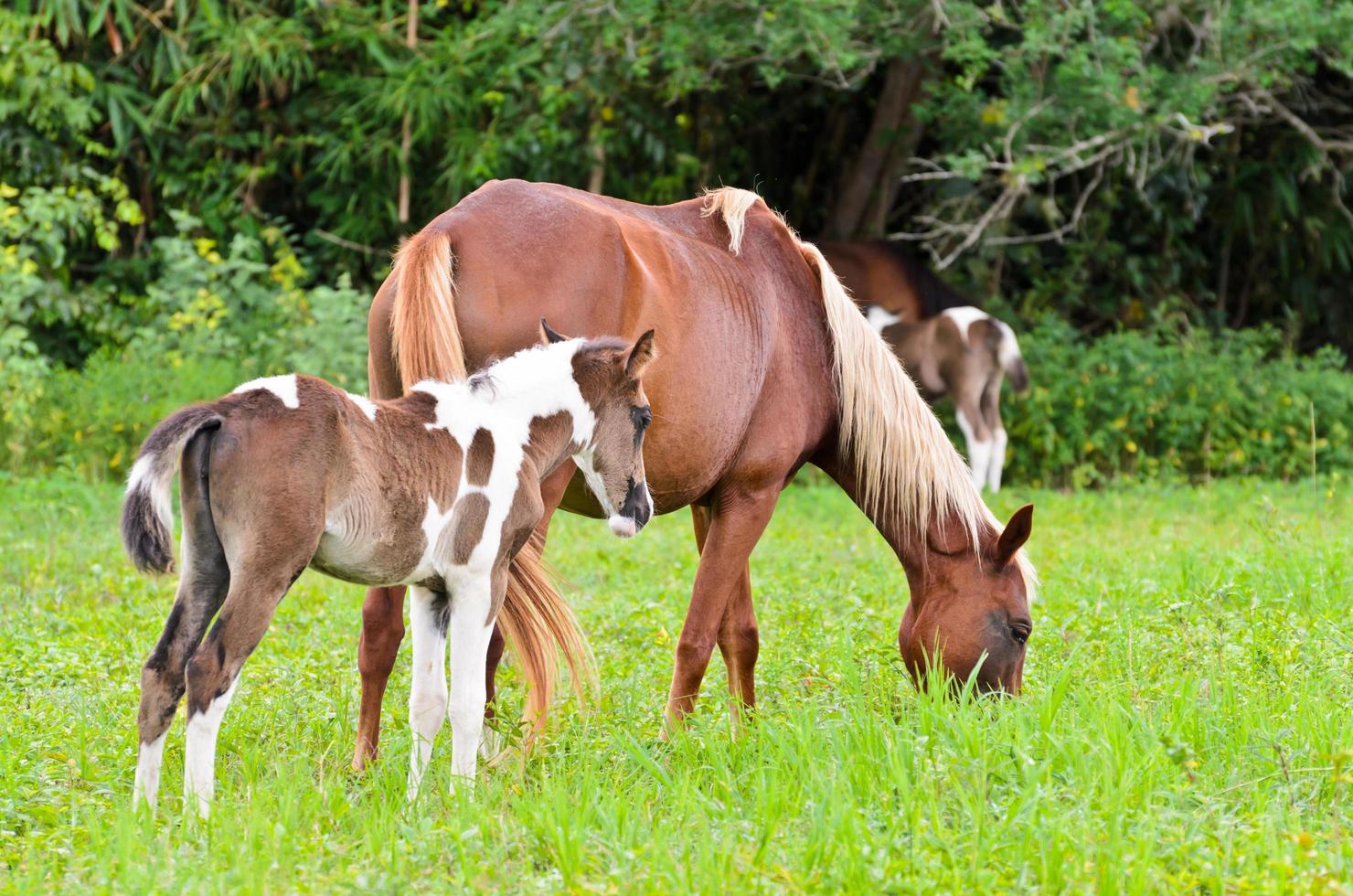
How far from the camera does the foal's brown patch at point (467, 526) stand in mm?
3586

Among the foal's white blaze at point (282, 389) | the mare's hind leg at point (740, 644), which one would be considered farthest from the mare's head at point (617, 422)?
the mare's hind leg at point (740, 644)

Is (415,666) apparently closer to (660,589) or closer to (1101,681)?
(1101,681)

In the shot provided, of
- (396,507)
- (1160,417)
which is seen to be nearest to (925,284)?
(1160,417)

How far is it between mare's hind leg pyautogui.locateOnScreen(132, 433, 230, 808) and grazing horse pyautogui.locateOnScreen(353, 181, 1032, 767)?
0.78m

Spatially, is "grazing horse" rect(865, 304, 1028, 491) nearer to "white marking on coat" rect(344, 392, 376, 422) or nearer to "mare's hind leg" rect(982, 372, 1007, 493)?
"mare's hind leg" rect(982, 372, 1007, 493)

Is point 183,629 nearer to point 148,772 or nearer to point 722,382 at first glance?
point 148,772

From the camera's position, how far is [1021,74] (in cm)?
972

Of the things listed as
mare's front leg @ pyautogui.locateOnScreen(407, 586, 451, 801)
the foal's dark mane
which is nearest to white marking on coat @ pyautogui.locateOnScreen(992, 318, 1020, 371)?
the foal's dark mane

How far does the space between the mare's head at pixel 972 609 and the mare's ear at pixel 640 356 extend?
1393 millimetres

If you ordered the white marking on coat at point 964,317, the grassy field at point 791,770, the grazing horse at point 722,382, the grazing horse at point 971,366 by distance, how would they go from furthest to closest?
1. the white marking on coat at point 964,317
2. the grazing horse at point 971,366
3. the grazing horse at point 722,382
4. the grassy field at point 791,770

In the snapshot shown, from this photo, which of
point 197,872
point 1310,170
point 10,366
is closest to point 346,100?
point 10,366

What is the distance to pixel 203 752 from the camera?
328 cm

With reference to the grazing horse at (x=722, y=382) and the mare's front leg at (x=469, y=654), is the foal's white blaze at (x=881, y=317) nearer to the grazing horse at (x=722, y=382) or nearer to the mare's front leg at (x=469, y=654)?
the grazing horse at (x=722, y=382)

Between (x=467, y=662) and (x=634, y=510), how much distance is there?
24.2 inches
